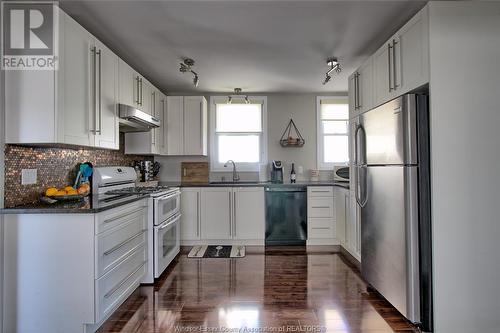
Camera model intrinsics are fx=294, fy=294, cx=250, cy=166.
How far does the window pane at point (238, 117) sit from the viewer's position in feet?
15.4

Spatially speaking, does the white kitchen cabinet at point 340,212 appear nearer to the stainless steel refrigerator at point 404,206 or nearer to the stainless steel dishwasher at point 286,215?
the stainless steel dishwasher at point 286,215

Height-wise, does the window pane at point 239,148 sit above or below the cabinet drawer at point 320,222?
above

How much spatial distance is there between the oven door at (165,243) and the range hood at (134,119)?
3.60 feet

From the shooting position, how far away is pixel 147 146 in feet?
12.2

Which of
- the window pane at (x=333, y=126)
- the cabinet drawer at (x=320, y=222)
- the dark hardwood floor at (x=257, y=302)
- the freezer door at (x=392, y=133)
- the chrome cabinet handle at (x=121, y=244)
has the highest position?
the window pane at (x=333, y=126)

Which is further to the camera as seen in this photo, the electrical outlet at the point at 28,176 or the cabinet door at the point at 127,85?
the cabinet door at the point at 127,85

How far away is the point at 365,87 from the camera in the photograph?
9.52 ft

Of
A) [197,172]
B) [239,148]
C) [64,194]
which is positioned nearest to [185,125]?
[197,172]

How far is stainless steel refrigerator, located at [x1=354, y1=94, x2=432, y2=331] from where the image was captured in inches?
78.4

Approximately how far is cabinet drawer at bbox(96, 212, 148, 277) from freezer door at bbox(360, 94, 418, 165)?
208cm

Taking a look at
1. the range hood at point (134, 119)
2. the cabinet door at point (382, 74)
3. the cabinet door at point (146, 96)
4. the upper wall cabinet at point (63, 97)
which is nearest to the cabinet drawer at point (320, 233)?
the cabinet door at point (382, 74)

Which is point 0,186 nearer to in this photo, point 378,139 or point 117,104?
point 117,104

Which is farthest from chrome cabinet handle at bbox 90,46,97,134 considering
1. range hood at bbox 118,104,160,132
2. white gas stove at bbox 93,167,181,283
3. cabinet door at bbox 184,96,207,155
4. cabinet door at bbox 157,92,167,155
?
cabinet door at bbox 184,96,207,155

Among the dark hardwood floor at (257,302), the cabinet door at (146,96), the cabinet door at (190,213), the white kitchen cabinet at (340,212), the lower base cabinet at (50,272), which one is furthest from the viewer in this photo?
the cabinet door at (190,213)
